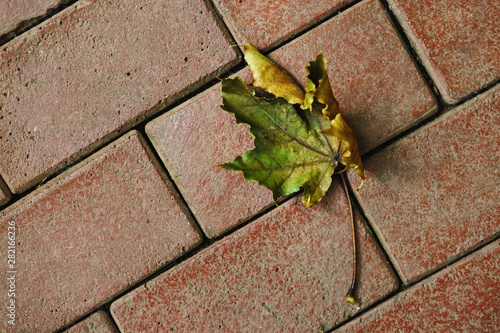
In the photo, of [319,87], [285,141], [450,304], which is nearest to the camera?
[319,87]

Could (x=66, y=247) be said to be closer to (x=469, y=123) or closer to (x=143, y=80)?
(x=143, y=80)

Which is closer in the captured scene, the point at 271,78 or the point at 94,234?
the point at 271,78

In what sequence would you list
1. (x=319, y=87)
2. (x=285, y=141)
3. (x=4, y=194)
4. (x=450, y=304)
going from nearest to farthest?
(x=319, y=87) < (x=285, y=141) < (x=450, y=304) < (x=4, y=194)

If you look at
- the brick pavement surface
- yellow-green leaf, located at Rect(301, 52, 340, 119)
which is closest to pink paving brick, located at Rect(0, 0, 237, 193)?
the brick pavement surface

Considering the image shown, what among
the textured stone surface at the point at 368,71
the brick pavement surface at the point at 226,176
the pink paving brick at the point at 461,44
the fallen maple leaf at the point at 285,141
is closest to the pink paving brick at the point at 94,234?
the brick pavement surface at the point at 226,176

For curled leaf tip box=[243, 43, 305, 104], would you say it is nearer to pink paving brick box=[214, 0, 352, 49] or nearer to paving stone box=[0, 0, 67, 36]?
pink paving brick box=[214, 0, 352, 49]

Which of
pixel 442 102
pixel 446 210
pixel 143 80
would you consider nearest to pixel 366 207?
pixel 446 210

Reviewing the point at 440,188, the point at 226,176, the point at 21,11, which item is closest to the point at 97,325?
the point at 226,176

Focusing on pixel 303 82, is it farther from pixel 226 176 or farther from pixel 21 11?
pixel 21 11
